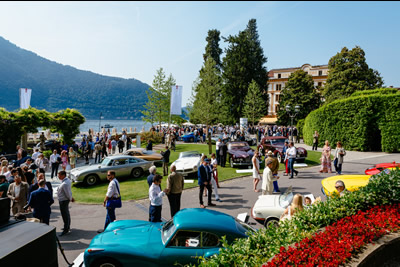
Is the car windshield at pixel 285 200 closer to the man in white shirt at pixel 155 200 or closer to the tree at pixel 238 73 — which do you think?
the man in white shirt at pixel 155 200

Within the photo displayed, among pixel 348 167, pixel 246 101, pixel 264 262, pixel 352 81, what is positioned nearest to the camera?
pixel 264 262

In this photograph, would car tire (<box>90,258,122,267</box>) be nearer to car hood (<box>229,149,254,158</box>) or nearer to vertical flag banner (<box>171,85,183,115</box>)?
car hood (<box>229,149,254,158</box>)

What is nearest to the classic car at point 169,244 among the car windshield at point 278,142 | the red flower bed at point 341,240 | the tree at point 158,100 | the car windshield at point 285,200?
the red flower bed at point 341,240

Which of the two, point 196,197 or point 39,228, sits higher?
point 39,228

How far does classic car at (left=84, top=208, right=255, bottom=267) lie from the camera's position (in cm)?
487

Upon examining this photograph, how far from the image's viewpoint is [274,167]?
34.0 ft

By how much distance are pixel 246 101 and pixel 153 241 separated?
149ft

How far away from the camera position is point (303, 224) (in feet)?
15.5

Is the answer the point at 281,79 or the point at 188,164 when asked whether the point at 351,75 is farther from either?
the point at 188,164

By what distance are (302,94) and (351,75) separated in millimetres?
11127

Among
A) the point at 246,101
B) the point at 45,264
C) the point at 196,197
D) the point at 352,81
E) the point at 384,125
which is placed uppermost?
the point at 352,81

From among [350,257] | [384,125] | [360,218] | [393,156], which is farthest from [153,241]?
[384,125]

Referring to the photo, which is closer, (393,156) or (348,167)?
(348,167)

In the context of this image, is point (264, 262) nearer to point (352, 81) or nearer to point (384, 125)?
point (384, 125)
